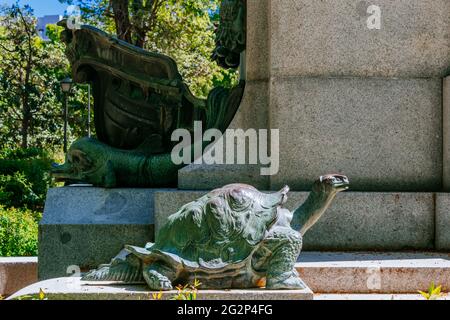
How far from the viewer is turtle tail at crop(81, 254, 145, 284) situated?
16.4ft

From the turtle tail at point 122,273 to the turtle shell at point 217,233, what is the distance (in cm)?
12

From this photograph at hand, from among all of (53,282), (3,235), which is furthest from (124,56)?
(3,235)

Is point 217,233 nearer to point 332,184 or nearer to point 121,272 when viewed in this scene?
point 121,272

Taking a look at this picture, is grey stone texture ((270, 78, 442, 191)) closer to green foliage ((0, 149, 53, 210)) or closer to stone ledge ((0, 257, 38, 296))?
stone ledge ((0, 257, 38, 296))

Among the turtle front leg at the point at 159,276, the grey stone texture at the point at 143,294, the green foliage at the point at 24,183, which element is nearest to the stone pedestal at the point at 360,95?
the turtle front leg at the point at 159,276

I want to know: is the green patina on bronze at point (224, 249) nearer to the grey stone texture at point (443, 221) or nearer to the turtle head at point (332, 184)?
the turtle head at point (332, 184)

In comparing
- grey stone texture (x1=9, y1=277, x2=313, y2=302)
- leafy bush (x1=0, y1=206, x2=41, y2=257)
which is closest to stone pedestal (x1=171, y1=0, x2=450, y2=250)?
grey stone texture (x1=9, y1=277, x2=313, y2=302)

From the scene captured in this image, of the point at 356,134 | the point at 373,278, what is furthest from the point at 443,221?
the point at 373,278

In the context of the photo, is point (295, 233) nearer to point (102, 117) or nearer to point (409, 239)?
point (409, 239)

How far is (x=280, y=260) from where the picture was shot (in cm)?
482

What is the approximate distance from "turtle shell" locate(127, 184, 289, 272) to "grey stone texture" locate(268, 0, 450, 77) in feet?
7.48

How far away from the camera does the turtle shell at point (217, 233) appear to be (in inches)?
189

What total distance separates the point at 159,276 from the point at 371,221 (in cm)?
251

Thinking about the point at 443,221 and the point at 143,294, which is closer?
the point at 143,294
